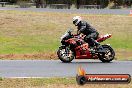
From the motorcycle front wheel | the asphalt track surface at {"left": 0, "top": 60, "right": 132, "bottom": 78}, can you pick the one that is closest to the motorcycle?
the motorcycle front wheel

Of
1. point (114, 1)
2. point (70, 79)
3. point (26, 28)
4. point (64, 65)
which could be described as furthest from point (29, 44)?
point (114, 1)

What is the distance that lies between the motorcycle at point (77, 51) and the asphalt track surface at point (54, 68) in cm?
24

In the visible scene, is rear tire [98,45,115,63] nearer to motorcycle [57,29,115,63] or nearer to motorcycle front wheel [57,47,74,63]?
motorcycle [57,29,115,63]

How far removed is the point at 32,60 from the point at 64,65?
1.89m

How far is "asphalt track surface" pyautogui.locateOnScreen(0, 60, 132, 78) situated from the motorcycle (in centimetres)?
24

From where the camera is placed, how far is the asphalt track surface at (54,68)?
587 inches

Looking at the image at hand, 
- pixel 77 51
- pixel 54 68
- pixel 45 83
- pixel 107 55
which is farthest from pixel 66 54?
pixel 45 83

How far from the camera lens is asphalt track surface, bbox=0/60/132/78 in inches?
587

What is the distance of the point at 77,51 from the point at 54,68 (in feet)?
7.24

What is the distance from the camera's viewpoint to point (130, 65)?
1752cm

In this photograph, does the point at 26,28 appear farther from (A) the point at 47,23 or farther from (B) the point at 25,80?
(B) the point at 25,80

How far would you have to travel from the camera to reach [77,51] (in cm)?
1845

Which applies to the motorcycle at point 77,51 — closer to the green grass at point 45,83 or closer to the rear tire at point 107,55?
the rear tire at point 107,55

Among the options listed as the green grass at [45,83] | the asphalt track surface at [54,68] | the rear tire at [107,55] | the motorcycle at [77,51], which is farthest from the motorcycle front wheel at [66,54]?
the green grass at [45,83]
